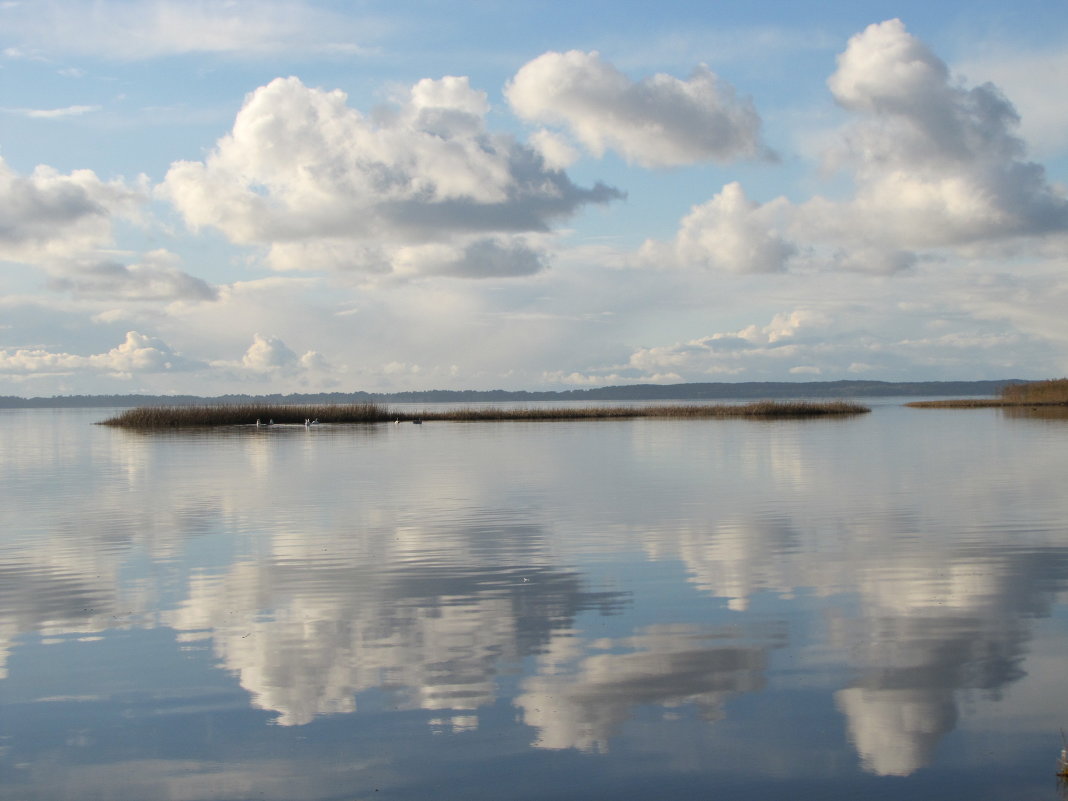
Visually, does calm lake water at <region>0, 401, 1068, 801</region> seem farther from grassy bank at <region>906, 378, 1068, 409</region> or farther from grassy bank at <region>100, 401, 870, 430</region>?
grassy bank at <region>906, 378, 1068, 409</region>

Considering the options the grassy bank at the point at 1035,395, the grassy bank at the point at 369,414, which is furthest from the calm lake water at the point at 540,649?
the grassy bank at the point at 1035,395

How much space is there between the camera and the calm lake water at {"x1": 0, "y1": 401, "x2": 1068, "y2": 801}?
684 cm

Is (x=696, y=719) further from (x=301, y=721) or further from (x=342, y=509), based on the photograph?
(x=342, y=509)

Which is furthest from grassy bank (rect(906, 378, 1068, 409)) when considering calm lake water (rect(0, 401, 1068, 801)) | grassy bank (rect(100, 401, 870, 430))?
calm lake water (rect(0, 401, 1068, 801))

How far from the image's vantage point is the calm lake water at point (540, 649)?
6844mm

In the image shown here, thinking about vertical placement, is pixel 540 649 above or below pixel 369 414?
below

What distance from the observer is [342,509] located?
21562mm

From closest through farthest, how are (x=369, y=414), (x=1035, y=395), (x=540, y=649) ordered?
1. (x=540, y=649)
2. (x=369, y=414)
3. (x=1035, y=395)

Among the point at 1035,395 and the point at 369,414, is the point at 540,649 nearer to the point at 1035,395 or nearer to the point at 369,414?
the point at 369,414

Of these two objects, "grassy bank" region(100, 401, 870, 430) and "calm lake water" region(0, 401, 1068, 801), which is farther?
"grassy bank" region(100, 401, 870, 430)

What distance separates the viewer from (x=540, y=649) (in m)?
9.59

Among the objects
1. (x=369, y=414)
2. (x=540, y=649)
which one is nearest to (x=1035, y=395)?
(x=369, y=414)

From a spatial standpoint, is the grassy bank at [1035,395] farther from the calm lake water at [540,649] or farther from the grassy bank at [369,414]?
the calm lake water at [540,649]

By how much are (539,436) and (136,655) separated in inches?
1653
